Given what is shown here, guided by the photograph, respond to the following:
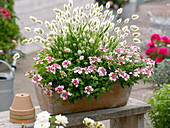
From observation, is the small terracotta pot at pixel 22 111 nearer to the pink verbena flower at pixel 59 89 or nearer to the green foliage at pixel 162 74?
the pink verbena flower at pixel 59 89

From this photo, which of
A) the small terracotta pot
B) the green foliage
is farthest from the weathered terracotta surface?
the green foliage

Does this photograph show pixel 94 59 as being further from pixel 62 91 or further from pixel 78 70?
pixel 62 91

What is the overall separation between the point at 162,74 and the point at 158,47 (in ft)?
4.07

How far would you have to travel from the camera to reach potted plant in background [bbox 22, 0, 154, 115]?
8.10ft

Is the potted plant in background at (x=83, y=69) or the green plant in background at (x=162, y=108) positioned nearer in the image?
the potted plant in background at (x=83, y=69)

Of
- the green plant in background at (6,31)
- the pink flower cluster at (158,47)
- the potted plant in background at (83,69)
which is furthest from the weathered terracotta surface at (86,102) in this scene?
the green plant in background at (6,31)

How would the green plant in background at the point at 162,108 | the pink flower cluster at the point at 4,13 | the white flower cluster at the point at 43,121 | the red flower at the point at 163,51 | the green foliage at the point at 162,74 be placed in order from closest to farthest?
the white flower cluster at the point at 43,121, the green plant in background at the point at 162,108, the green foliage at the point at 162,74, the red flower at the point at 163,51, the pink flower cluster at the point at 4,13

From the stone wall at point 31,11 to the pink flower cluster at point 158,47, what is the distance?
2.78 m

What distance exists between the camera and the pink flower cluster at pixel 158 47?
220 inches

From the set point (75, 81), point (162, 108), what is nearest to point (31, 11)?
point (162, 108)

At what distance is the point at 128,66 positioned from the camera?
8.63ft

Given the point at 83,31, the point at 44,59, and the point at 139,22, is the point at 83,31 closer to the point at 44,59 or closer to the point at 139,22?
the point at 44,59

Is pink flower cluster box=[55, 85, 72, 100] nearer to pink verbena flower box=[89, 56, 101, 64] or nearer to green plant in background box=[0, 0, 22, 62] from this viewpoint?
pink verbena flower box=[89, 56, 101, 64]

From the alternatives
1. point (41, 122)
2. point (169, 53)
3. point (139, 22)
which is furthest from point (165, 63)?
point (139, 22)
